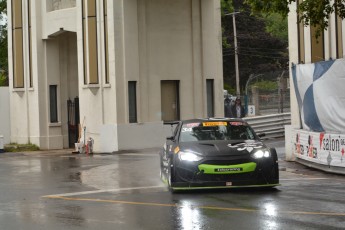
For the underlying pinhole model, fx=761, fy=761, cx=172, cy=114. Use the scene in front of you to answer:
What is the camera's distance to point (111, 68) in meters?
30.4

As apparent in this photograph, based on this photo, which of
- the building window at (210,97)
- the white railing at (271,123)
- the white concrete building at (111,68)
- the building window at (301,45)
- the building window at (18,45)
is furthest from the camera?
the building window at (18,45)

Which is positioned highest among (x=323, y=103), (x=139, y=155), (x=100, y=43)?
(x=100, y=43)

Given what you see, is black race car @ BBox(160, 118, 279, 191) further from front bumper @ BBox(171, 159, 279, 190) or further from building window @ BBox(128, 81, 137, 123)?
building window @ BBox(128, 81, 137, 123)

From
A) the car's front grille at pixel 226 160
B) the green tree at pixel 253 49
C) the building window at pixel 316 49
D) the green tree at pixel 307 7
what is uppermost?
the green tree at pixel 253 49

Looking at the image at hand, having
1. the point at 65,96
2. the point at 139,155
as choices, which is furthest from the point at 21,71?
the point at 139,155

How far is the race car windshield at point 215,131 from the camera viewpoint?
15.2m

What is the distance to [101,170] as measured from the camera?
2141cm

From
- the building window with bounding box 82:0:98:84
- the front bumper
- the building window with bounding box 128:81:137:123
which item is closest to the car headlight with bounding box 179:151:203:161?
the front bumper

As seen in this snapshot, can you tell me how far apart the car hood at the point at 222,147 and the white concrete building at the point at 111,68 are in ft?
51.7

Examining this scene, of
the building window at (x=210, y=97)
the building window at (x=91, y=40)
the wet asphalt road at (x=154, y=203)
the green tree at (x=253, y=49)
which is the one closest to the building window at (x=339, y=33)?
the wet asphalt road at (x=154, y=203)

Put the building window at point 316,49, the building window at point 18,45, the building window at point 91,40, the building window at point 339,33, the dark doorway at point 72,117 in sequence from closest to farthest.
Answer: the building window at point 339,33
the building window at point 316,49
the building window at point 91,40
the building window at point 18,45
the dark doorway at point 72,117

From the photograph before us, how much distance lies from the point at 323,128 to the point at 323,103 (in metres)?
0.63

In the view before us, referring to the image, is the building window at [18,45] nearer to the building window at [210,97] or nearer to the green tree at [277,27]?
the building window at [210,97]

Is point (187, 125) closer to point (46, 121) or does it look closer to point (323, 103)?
point (323, 103)
